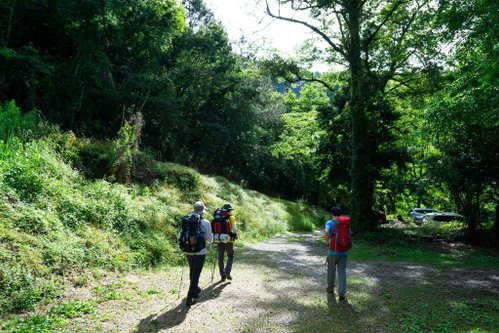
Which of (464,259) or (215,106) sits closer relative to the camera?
(464,259)

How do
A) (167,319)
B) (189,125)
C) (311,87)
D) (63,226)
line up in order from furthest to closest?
1. (311,87)
2. (189,125)
3. (63,226)
4. (167,319)

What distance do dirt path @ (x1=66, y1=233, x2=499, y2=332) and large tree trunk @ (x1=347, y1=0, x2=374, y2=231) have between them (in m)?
6.60

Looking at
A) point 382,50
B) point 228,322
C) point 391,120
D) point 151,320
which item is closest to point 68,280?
point 151,320

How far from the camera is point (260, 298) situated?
7.29m

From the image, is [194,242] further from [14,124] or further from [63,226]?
[14,124]

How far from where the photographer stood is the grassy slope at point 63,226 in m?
6.25

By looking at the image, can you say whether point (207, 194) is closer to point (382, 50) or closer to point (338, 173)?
point (338, 173)

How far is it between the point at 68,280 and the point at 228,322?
3.32m

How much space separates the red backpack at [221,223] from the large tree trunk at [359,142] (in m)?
11.0

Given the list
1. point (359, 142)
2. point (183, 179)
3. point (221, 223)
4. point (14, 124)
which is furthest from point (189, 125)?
point (221, 223)

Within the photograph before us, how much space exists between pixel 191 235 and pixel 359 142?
1325 cm

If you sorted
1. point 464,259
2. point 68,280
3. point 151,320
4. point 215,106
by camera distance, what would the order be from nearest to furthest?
point 151,320 < point 68,280 < point 464,259 < point 215,106

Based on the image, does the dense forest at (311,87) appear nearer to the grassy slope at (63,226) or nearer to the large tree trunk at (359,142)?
the large tree trunk at (359,142)

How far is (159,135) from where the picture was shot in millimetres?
21969
